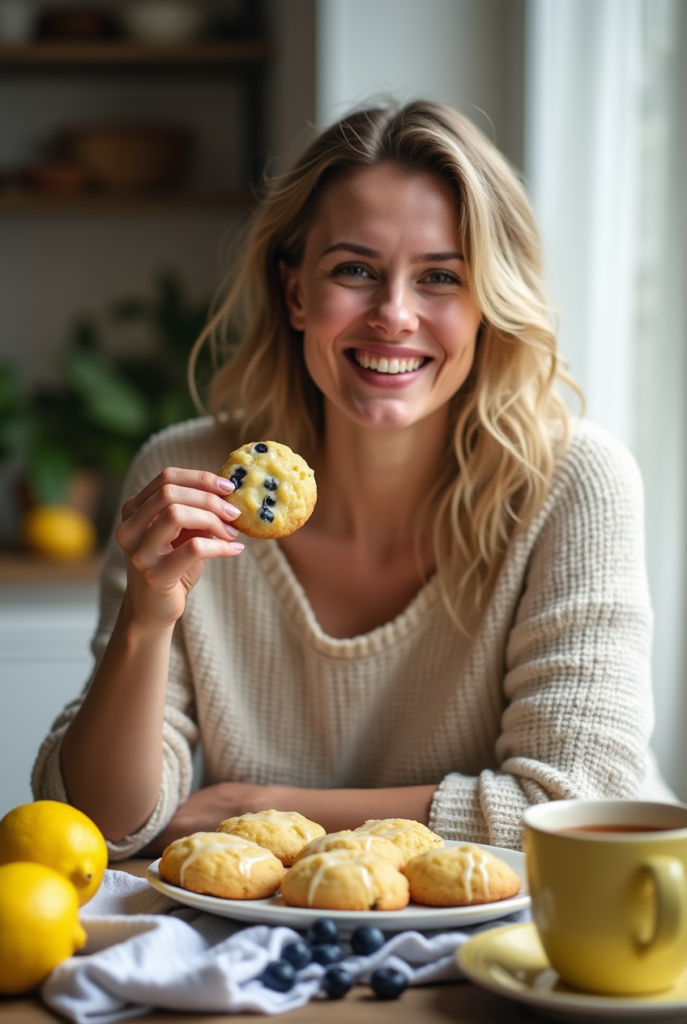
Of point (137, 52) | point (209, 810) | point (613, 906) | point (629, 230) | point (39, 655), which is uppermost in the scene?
point (137, 52)

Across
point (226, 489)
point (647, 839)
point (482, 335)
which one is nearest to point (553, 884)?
point (647, 839)

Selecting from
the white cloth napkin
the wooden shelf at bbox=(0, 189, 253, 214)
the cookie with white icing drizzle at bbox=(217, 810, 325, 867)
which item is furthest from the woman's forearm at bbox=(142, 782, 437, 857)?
the wooden shelf at bbox=(0, 189, 253, 214)

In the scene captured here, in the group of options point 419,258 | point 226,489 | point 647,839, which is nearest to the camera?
point 647,839

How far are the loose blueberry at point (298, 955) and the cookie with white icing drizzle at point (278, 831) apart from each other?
16 cm

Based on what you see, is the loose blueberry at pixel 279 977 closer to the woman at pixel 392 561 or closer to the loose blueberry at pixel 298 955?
the loose blueberry at pixel 298 955

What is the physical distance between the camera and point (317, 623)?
5.68 feet

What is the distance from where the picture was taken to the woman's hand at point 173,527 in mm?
1188

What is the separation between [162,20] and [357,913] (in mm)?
3383

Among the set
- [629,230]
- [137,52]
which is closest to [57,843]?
[629,230]

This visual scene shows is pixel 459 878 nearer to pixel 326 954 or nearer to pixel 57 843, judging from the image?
pixel 326 954

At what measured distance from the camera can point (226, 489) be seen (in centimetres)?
121

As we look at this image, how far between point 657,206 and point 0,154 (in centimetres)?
245

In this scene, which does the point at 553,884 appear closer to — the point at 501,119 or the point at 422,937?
the point at 422,937

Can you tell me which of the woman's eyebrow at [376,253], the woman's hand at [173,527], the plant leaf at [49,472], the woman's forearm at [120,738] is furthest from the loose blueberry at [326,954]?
the plant leaf at [49,472]
